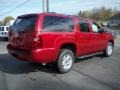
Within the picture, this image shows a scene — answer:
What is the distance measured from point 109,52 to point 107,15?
376ft

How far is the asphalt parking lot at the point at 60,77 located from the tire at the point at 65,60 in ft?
0.63

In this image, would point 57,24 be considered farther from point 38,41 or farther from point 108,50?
point 108,50

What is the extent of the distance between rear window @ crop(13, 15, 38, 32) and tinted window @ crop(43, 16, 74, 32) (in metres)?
0.37

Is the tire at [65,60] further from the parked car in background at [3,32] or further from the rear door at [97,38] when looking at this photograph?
the parked car in background at [3,32]

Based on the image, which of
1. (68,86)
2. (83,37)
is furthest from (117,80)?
(83,37)

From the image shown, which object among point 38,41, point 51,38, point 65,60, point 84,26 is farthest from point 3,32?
point 38,41

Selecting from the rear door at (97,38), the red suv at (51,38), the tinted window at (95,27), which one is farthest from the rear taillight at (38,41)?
the tinted window at (95,27)

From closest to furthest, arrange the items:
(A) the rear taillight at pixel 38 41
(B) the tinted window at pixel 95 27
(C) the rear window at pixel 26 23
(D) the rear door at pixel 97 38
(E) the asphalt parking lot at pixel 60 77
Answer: (E) the asphalt parking lot at pixel 60 77, (A) the rear taillight at pixel 38 41, (C) the rear window at pixel 26 23, (D) the rear door at pixel 97 38, (B) the tinted window at pixel 95 27

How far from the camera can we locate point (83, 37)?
969cm

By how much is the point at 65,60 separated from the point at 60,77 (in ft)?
2.73

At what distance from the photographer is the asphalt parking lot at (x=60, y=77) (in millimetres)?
7121

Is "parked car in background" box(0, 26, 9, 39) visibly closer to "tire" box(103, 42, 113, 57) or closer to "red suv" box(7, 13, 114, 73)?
"tire" box(103, 42, 113, 57)

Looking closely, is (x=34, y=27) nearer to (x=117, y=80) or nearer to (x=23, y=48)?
(x=23, y=48)

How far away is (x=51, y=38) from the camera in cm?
816
